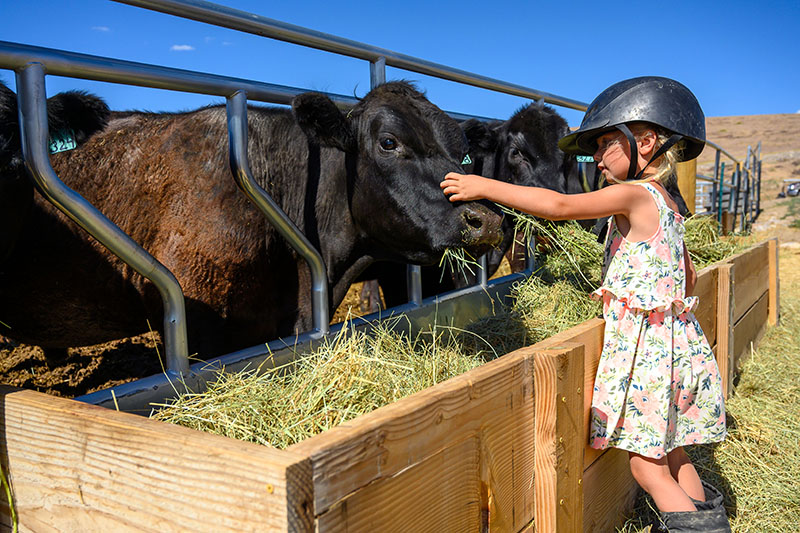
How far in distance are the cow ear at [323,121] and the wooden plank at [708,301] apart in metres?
1.91

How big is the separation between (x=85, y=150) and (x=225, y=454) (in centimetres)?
259

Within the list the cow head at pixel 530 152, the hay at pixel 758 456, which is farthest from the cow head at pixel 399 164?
the cow head at pixel 530 152

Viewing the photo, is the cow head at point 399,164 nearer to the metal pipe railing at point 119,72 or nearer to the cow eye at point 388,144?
the cow eye at point 388,144

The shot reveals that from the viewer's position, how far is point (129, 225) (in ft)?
9.47

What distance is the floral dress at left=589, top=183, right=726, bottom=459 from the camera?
209cm

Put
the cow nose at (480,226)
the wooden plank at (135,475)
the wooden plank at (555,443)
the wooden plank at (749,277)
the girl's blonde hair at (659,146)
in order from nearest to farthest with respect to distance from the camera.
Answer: the wooden plank at (135,475) < the wooden plank at (555,443) < the girl's blonde hair at (659,146) < the cow nose at (480,226) < the wooden plank at (749,277)

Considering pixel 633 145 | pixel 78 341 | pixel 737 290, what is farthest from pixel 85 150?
pixel 737 290

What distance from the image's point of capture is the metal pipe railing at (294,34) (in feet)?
7.21

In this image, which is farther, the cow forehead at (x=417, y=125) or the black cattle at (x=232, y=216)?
the cow forehead at (x=417, y=125)

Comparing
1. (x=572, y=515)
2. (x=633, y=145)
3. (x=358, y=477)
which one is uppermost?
(x=633, y=145)

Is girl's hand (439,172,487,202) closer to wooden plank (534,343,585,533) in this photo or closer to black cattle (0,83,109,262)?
wooden plank (534,343,585,533)

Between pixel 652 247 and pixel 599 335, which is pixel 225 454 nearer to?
pixel 599 335

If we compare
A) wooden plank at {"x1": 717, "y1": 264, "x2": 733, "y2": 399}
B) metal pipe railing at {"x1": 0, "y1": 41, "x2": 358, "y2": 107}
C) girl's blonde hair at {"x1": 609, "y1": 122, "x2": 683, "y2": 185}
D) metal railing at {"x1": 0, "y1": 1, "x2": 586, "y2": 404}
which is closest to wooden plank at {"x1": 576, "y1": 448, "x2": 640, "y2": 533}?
girl's blonde hair at {"x1": 609, "y1": 122, "x2": 683, "y2": 185}

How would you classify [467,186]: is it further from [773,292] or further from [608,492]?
[773,292]
